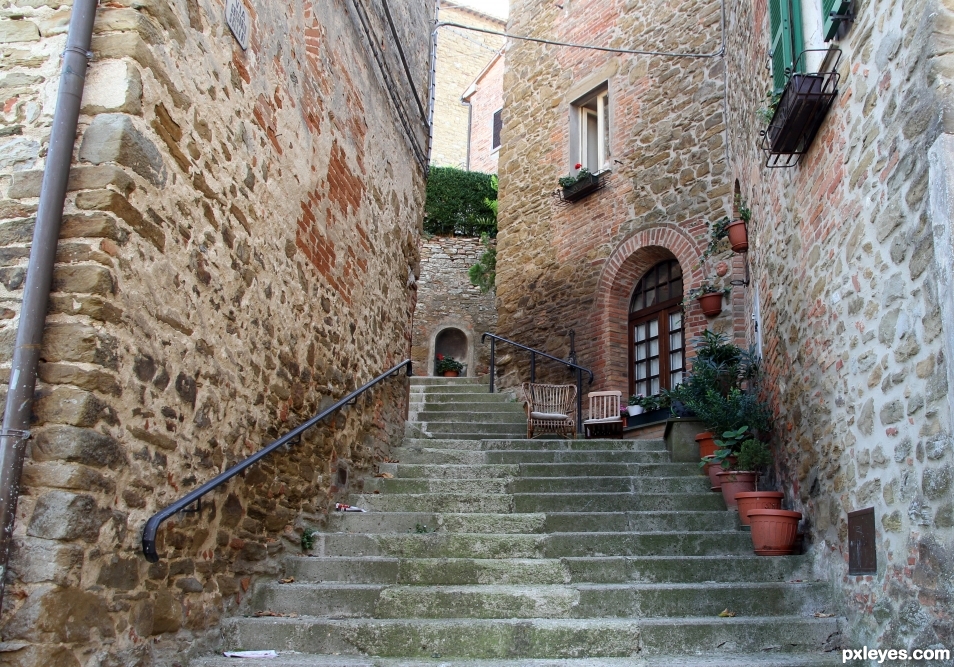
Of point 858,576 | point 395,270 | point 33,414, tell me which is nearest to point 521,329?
point 395,270

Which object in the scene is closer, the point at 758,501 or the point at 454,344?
the point at 758,501

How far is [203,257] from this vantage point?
376cm

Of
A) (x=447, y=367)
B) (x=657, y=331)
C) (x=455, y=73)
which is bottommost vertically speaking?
(x=657, y=331)

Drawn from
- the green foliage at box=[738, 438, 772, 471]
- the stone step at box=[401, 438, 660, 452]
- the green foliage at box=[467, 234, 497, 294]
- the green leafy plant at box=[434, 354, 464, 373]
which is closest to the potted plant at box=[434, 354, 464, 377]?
the green leafy plant at box=[434, 354, 464, 373]

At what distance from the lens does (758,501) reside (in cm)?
504

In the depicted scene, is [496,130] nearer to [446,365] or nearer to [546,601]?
[446,365]

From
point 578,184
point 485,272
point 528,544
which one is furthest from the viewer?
point 485,272

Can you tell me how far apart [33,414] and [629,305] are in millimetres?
8227

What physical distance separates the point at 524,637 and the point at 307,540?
1676 millimetres

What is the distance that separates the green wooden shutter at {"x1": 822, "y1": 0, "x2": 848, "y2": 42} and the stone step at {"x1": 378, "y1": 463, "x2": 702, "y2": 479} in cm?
346

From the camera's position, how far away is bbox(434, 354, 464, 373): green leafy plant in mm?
14883

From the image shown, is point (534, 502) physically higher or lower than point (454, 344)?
lower

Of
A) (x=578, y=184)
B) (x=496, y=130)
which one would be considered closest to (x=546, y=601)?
(x=578, y=184)

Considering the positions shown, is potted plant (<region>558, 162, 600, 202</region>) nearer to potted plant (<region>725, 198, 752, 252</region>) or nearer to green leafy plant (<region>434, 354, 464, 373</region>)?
potted plant (<region>725, 198, 752, 252</region>)
